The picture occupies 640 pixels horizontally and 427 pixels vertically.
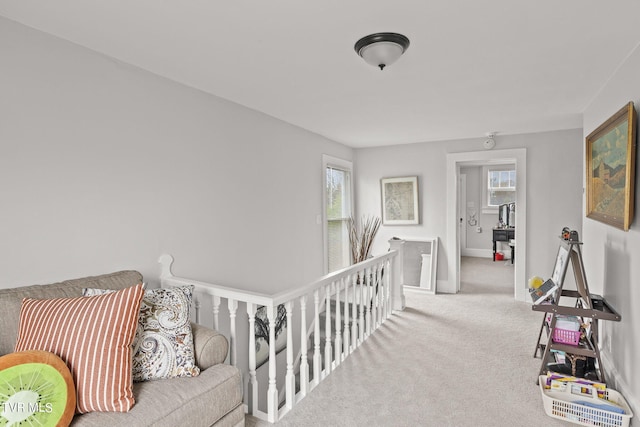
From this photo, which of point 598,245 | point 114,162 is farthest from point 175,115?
point 598,245

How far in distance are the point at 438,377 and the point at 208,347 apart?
1.74 meters

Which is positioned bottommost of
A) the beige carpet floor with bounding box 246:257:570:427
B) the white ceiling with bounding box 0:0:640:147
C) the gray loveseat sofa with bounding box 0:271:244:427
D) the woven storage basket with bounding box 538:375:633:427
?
the beige carpet floor with bounding box 246:257:570:427

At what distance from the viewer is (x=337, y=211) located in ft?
17.3

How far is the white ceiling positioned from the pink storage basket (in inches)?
73.0

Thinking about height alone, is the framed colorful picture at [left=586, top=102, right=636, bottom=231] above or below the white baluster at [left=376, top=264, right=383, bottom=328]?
above

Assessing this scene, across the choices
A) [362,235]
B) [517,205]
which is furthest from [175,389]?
[517,205]

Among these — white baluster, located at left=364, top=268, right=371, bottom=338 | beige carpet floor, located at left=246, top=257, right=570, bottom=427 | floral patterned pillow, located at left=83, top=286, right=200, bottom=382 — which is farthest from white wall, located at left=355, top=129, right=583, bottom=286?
floral patterned pillow, located at left=83, top=286, right=200, bottom=382

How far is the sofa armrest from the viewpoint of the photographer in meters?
1.83

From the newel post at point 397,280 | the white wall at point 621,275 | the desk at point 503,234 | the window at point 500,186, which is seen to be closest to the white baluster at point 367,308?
the newel post at point 397,280

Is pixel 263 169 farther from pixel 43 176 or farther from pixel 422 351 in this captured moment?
pixel 422 351

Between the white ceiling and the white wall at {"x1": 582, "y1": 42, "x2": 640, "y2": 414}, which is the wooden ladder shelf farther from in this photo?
the white ceiling

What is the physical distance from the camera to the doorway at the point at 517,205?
15.1 ft

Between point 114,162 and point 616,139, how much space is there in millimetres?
3230

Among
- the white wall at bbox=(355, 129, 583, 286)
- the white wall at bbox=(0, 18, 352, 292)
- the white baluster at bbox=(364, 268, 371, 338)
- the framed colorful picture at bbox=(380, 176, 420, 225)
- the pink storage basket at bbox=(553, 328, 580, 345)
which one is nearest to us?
the white wall at bbox=(0, 18, 352, 292)
